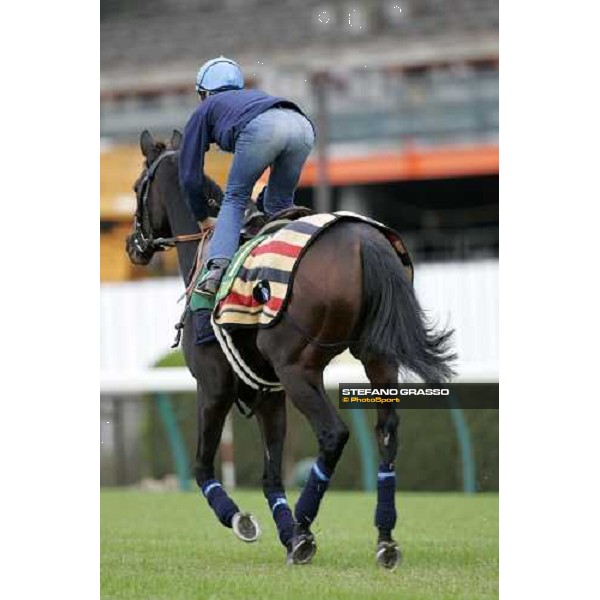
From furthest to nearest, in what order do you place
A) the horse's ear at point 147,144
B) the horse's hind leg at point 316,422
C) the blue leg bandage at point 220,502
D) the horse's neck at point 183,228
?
the horse's ear at point 147,144
the horse's neck at point 183,228
the blue leg bandage at point 220,502
the horse's hind leg at point 316,422

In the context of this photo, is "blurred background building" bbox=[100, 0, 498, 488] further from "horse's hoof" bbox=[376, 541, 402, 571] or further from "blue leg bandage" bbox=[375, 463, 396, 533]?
"horse's hoof" bbox=[376, 541, 402, 571]

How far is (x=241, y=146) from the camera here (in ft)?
24.8

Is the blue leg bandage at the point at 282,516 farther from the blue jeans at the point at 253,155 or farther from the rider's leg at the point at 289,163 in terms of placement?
the rider's leg at the point at 289,163

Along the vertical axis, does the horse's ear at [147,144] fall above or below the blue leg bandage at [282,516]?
above

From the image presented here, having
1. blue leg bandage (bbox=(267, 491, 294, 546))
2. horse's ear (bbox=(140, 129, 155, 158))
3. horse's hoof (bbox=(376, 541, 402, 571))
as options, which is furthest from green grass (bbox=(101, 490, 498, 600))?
horse's ear (bbox=(140, 129, 155, 158))

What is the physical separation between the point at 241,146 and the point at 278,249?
660 millimetres

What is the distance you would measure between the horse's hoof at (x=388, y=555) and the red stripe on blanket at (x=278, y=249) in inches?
52.4

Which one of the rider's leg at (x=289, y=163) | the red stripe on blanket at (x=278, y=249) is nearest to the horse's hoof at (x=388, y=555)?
the red stripe on blanket at (x=278, y=249)

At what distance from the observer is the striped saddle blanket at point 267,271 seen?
7.06 m

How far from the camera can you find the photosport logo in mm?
7192

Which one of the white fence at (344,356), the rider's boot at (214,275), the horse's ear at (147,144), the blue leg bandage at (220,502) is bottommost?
the blue leg bandage at (220,502)

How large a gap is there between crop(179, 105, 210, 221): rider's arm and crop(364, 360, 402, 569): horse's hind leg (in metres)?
1.35
